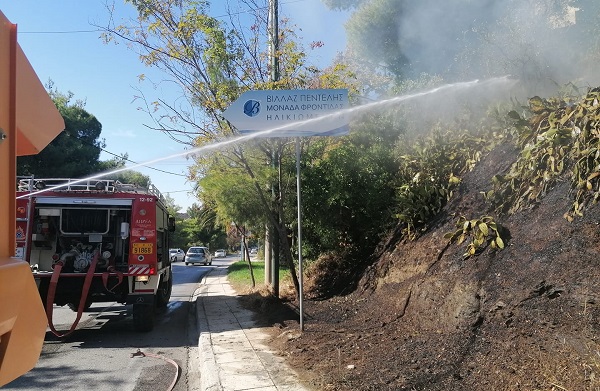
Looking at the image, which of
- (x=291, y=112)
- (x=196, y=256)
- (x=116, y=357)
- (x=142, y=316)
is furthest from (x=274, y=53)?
(x=196, y=256)

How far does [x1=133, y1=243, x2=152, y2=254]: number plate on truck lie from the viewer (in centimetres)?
859

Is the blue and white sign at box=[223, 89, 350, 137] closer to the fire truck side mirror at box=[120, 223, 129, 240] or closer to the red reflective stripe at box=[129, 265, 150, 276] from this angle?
the fire truck side mirror at box=[120, 223, 129, 240]

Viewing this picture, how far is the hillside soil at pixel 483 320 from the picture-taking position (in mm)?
3775

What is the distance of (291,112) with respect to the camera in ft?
23.3

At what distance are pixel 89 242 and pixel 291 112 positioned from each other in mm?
4783

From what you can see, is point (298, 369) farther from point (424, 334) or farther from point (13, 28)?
point (13, 28)

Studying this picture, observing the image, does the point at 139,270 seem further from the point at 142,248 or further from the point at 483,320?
the point at 483,320

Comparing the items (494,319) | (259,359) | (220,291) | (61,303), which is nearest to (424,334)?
(494,319)

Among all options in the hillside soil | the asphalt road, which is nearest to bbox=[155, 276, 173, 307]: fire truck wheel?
the asphalt road

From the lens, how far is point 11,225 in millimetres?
2004

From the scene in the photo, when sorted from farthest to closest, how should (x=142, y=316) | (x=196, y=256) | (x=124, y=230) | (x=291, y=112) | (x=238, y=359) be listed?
(x=196, y=256), (x=142, y=316), (x=124, y=230), (x=291, y=112), (x=238, y=359)

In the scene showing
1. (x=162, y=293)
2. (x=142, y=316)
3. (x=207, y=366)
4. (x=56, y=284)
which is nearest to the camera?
(x=207, y=366)

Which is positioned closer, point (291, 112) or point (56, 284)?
point (291, 112)

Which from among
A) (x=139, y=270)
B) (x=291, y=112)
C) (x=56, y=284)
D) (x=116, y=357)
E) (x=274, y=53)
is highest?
(x=274, y=53)
